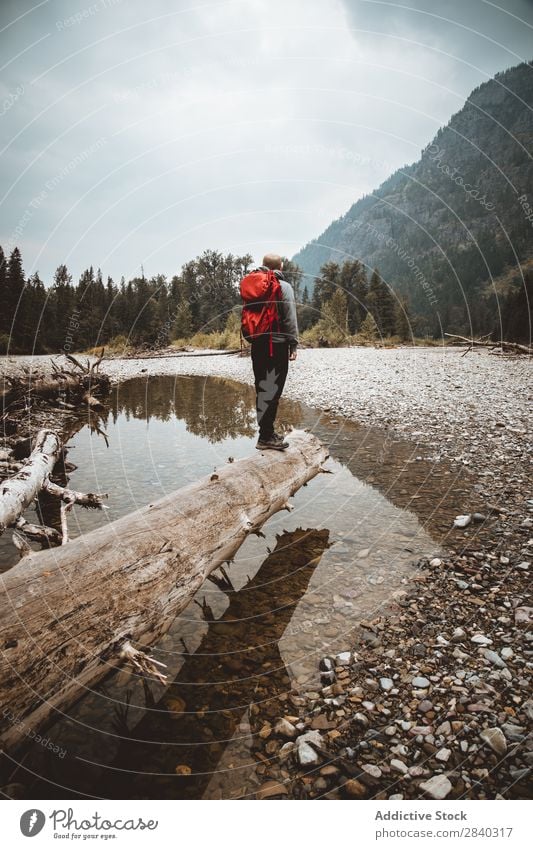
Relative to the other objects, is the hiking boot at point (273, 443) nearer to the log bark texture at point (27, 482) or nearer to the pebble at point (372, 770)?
the log bark texture at point (27, 482)

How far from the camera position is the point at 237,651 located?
3980mm

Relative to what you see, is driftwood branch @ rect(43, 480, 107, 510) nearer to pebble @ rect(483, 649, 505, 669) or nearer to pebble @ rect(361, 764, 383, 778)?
pebble @ rect(361, 764, 383, 778)

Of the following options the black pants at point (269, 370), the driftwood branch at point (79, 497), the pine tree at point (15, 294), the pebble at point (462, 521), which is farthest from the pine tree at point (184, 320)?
the pebble at point (462, 521)

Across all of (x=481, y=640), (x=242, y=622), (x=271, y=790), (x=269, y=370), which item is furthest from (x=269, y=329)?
(x=271, y=790)

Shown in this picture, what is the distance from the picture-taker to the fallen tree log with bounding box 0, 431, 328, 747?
2.56m

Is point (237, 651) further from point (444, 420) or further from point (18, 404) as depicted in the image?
point (18, 404)

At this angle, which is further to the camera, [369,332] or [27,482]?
[369,332]

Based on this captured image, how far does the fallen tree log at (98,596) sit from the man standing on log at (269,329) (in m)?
2.18

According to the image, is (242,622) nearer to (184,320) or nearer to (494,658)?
(494,658)

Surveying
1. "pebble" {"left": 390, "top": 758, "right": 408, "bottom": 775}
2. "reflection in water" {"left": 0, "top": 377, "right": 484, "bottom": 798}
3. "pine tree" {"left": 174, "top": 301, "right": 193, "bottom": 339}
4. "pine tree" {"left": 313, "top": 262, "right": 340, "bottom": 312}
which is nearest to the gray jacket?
"reflection in water" {"left": 0, "top": 377, "right": 484, "bottom": 798}

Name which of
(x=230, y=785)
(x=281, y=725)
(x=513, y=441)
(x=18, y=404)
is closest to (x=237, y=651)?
(x=281, y=725)

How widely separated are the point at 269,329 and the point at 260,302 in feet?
1.37

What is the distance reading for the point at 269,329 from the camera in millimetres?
6059
